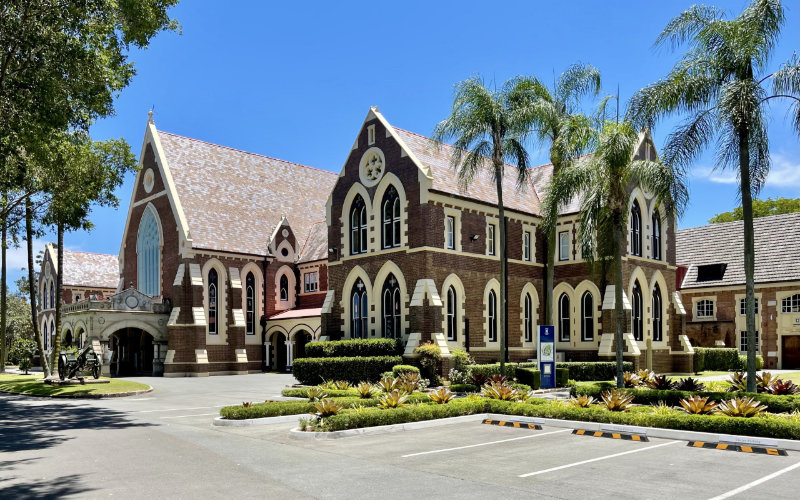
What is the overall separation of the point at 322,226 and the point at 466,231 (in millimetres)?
17968

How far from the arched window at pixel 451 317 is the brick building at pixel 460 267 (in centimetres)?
5

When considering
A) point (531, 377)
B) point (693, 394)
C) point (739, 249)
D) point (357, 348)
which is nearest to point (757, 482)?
point (693, 394)

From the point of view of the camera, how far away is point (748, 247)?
18.0m

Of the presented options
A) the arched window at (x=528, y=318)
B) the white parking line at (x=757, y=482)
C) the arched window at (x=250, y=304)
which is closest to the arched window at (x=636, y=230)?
the arched window at (x=528, y=318)

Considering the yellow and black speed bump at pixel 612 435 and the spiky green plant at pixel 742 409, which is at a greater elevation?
the spiky green plant at pixel 742 409

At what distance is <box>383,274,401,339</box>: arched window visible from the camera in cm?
3177

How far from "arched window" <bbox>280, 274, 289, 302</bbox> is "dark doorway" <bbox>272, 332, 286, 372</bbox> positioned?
8.24 feet

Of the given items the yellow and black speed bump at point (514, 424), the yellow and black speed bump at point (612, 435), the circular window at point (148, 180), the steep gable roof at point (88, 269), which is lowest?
the yellow and black speed bump at point (514, 424)

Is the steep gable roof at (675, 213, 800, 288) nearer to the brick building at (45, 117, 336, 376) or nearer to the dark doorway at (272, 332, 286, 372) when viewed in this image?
the brick building at (45, 117, 336, 376)

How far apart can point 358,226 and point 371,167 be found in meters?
3.08

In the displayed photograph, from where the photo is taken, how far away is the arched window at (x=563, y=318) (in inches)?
1405

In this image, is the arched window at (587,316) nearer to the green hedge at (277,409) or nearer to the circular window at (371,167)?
the circular window at (371,167)

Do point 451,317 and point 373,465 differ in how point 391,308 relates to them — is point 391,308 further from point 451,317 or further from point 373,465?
point 373,465

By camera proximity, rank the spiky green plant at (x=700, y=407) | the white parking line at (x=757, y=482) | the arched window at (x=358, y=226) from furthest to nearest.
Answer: the arched window at (x=358, y=226), the spiky green plant at (x=700, y=407), the white parking line at (x=757, y=482)
